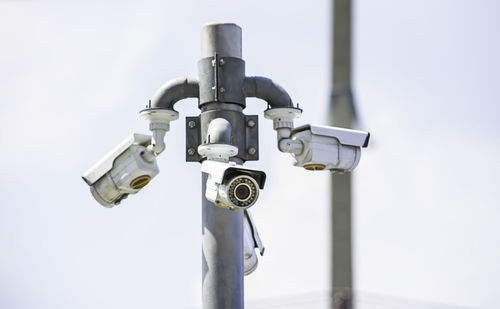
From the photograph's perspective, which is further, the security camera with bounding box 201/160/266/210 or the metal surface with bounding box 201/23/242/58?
the metal surface with bounding box 201/23/242/58

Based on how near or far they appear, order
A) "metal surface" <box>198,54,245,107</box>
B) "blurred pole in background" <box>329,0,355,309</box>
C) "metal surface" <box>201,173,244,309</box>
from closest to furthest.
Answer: "blurred pole in background" <box>329,0,355,309</box> → "metal surface" <box>201,173,244,309</box> → "metal surface" <box>198,54,245,107</box>

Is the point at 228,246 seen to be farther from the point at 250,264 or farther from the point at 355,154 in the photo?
the point at 355,154

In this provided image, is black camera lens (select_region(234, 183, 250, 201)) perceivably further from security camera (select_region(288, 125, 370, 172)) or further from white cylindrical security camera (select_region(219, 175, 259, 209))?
security camera (select_region(288, 125, 370, 172))

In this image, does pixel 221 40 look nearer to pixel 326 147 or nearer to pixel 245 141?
pixel 245 141

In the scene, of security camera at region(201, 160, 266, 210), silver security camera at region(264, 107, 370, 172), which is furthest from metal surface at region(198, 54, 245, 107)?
security camera at region(201, 160, 266, 210)

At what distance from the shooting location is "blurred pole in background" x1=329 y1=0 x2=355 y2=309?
9.84 feet

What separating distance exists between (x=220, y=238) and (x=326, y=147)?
148cm

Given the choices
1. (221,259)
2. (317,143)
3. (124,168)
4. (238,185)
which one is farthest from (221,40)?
(221,259)

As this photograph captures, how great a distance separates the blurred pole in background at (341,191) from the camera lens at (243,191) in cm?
311

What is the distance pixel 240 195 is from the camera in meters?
6.70

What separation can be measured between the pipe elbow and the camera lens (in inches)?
64.0

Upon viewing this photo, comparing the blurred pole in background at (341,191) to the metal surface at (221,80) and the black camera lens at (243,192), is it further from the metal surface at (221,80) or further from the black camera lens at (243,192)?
the metal surface at (221,80)

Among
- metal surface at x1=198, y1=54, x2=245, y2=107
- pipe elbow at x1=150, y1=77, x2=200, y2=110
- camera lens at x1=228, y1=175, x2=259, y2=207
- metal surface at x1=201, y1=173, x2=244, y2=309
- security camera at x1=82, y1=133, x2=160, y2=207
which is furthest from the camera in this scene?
security camera at x1=82, y1=133, x2=160, y2=207

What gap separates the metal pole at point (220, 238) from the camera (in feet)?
25.3
